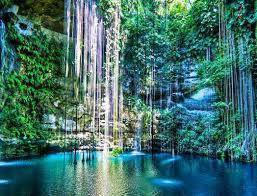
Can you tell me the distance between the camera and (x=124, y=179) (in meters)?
7.53

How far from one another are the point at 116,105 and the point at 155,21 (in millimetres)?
5268

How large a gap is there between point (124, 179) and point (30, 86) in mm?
7515

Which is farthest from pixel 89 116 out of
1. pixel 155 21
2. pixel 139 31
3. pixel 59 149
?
pixel 155 21

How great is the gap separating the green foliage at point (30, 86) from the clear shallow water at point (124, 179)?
1925 millimetres

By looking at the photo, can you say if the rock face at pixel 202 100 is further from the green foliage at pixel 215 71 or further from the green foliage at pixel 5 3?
the green foliage at pixel 5 3

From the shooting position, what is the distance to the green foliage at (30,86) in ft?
38.0

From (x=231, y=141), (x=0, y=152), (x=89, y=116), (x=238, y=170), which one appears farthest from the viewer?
(x=89, y=116)

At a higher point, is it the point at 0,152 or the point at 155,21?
the point at 155,21

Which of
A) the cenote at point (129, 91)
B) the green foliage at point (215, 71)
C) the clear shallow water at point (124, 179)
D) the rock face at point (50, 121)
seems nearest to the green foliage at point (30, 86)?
the cenote at point (129, 91)

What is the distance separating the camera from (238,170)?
9.09m

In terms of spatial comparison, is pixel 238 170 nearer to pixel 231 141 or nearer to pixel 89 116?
pixel 231 141

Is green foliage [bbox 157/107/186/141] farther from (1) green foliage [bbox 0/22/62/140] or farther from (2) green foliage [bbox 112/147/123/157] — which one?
(1) green foliage [bbox 0/22/62/140]

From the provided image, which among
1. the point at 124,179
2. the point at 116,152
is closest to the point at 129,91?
the point at 116,152

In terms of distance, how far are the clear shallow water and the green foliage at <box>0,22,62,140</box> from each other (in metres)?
1.92
